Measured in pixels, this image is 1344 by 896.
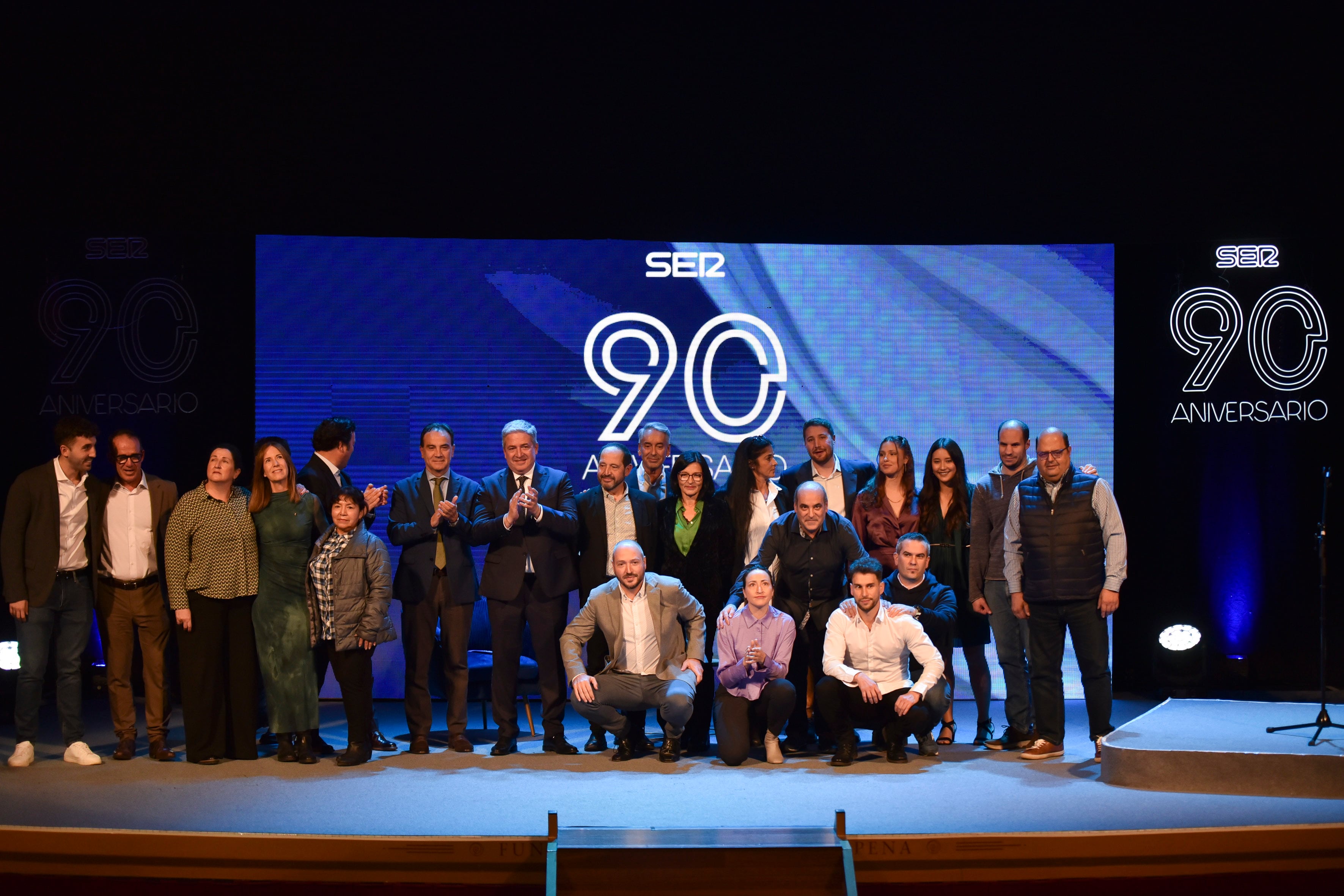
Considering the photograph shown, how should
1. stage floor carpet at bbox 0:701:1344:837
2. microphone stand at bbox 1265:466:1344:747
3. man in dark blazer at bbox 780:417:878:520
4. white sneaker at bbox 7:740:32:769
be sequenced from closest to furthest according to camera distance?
stage floor carpet at bbox 0:701:1344:837, microphone stand at bbox 1265:466:1344:747, white sneaker at bbox 7:740:32:769, man in dark blazer at bbox 780:417:878:520

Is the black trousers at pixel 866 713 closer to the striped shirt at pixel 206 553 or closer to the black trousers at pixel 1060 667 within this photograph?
the black trousers at pixel 1060 667

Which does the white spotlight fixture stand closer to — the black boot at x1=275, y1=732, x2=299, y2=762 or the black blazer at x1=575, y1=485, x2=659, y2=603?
the black blazer at x1=575, y1=485, x2=659, y2=603

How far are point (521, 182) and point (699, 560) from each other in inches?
94.2

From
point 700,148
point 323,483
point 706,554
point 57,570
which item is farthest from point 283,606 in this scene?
point 700,148

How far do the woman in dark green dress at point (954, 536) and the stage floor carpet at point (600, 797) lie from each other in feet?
1.64

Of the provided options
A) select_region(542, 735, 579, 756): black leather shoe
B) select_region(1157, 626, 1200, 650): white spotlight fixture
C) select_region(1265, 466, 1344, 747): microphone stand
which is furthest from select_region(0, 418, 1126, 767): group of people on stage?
select_region(1157, 626, 1200, 650): white spotlight fixture

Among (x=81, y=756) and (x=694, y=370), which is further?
(x=694, y=370)

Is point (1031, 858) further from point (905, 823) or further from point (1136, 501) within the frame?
point (1136, 501)

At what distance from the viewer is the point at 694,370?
647 centimetres

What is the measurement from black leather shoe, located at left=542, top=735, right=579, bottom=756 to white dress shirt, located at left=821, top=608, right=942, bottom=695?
1182 millimetres

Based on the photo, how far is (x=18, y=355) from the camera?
6.35 m

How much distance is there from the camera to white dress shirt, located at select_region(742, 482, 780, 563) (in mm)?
5430

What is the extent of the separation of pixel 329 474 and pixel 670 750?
1.95 metres

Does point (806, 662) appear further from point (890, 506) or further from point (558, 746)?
point (558, 746)
